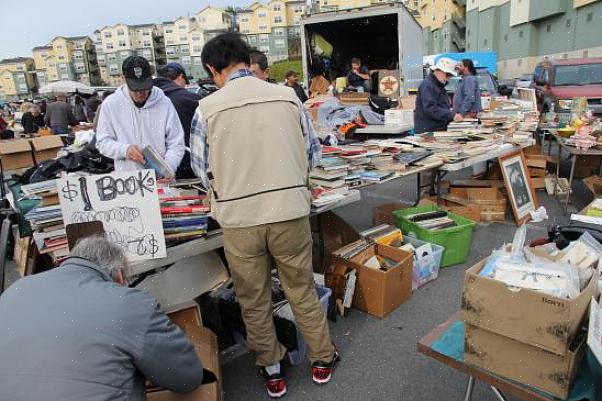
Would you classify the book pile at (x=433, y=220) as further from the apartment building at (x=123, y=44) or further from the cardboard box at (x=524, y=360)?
the apartment building at (x=123, y=44)

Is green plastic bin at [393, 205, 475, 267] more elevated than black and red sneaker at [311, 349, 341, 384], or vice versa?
green plastic bin at [393, 205, 475, 267]

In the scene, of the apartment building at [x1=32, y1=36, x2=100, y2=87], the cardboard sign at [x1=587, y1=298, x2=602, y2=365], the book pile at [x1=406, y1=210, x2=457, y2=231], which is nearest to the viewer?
the cardboard sign at [x1=587, y1=298, x2=602, y2=365]

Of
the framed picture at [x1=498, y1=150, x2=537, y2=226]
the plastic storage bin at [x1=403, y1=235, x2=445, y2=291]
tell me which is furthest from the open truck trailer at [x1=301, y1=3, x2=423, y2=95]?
the plastic storage bin at [x1=403, y1=235, x2=445, y2=291]

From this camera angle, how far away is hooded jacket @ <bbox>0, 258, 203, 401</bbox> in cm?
133

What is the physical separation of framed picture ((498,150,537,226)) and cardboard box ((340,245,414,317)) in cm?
209

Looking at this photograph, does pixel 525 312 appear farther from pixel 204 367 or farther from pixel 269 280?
pixel 204 367

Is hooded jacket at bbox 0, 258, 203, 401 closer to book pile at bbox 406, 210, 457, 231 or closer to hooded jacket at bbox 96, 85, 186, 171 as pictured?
hooded jacket at bbox 96, 85, 186, 171

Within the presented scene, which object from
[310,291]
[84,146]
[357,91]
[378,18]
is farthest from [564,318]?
[378,18]

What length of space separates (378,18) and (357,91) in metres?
1.83

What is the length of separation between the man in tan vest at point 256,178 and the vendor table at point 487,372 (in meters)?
0.78

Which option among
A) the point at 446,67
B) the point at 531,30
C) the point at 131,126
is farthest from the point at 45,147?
the point at 531,30

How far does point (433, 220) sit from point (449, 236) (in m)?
0.23

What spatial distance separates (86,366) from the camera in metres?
1.38

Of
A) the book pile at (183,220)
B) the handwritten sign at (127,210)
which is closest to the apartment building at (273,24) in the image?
the book pile at (183,220)
